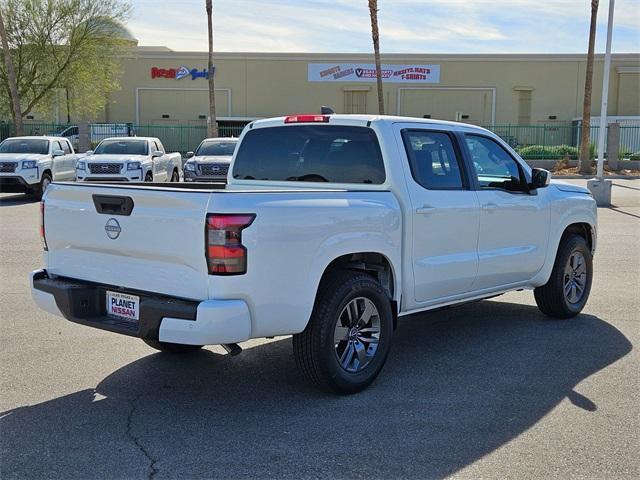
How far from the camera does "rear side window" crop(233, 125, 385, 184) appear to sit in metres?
5.55

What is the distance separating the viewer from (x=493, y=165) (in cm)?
660

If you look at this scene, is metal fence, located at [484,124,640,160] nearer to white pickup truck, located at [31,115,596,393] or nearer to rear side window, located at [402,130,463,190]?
white pickup truck, located at [31,115,596,393]

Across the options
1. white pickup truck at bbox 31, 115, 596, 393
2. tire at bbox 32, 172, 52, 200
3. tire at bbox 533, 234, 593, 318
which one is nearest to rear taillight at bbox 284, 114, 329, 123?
white pickup truck at bbox 31, 115, 596, 393

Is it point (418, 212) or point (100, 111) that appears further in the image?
point (100, 111)

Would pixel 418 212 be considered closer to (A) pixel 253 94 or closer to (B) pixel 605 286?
(B) pixel 605 286

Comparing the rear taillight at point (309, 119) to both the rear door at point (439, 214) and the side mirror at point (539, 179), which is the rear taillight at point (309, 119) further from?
the side mirror at point (539, 179)

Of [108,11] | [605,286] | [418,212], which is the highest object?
[108,11]

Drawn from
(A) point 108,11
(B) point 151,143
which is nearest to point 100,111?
(A) point 108,11

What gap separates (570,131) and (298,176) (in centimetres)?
4323

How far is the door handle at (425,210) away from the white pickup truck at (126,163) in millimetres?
14340

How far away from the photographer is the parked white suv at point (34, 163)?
60.9ft

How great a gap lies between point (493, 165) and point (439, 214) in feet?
4.24

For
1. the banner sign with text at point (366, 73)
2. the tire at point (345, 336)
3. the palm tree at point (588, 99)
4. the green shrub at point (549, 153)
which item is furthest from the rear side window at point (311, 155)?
the banner sign with text at point (366, 73)

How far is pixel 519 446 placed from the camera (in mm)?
4191
